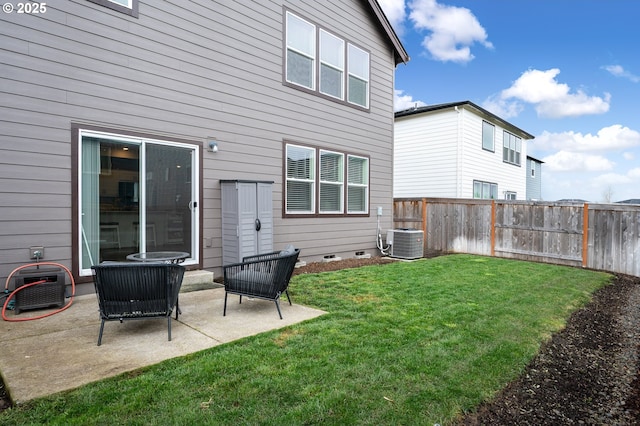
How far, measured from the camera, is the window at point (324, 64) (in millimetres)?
8000

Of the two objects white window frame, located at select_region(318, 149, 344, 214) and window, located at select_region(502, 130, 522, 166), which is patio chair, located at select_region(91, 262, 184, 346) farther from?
window, located at select_region(502, 130, 522, 166)

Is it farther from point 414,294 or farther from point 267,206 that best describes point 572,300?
point 267,206

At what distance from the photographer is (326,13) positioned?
8719mm

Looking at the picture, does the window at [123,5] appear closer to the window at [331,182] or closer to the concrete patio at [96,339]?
the concrete patio at [96,339]

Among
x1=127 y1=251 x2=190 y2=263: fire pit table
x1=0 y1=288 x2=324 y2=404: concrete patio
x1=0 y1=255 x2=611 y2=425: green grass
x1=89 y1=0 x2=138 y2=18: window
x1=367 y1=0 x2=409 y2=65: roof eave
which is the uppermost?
x1=367 y1=0 x2=409 y2=65: roof eave

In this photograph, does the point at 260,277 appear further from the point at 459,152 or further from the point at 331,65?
the point at 459,152

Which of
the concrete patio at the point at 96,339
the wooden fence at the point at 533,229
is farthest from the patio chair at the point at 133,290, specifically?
the wooden fence at the point at 533,229

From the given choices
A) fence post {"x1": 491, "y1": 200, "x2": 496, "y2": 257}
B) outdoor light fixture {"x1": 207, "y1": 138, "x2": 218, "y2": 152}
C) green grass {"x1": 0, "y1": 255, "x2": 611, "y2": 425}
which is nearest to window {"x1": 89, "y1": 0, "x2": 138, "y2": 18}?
outdoor light fixture {"x1": 207, "y1": 138, "x2": 218, "y2": 152}

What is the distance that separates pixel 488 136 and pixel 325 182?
1149 centimetres

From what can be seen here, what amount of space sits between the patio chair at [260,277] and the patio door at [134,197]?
2.01m

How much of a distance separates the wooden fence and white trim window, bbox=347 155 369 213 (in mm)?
2794

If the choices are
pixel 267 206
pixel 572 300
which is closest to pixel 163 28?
pixel 267 206

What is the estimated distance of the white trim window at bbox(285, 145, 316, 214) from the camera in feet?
26.2

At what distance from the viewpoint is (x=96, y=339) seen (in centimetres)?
355
